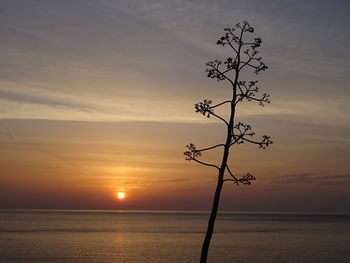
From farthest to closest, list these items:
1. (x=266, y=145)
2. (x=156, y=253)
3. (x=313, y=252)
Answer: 1. (x=313, y=252)
2. (x=156, y=253)
3. (x=266, y=145)

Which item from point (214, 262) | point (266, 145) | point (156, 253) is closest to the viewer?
point (266, 145)

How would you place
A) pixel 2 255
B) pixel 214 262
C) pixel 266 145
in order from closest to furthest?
1. pixel 266 145
2. pixel 214 262
3. pixel 2 255

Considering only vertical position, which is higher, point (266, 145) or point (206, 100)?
point (206, 100)

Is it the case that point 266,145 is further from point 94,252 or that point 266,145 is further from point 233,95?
point 94,252

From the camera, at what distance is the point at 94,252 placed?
85062mm

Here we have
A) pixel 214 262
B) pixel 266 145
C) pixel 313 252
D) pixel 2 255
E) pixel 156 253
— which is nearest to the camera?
pixel 266 145

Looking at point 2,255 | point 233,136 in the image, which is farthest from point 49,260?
point 233,136

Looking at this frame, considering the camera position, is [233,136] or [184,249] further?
[184,249]

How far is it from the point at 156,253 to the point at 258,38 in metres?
75.9

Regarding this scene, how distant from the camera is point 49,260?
236ft

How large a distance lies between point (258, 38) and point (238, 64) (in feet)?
2.33

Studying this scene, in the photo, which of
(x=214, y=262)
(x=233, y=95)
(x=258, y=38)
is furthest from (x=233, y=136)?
(x=214, y=262)

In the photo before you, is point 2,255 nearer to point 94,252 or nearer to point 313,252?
point 94,252

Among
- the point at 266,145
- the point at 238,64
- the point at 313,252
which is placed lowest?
the point at 313,252
